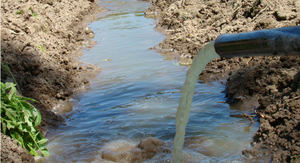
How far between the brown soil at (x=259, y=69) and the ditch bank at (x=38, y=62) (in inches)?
86.0

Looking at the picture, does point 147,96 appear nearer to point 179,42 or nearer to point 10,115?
point 10,115

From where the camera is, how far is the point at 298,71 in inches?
168

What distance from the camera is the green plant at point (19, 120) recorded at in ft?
10.9

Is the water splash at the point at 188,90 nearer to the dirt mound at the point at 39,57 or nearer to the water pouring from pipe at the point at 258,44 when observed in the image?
the water pouring from pipe at the point at 258,44

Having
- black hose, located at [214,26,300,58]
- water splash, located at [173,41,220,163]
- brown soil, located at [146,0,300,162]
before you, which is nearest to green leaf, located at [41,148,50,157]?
water splash, located at [173,41,220,163]

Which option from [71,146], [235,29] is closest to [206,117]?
[71,146]

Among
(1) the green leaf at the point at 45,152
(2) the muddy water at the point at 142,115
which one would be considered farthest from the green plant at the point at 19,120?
(2) the muddy water at the point at 142,115

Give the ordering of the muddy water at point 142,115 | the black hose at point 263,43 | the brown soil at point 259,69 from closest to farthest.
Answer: the black hose at point 263,43 < the brown soil at point 259,69 < the muddy water at point 142,115

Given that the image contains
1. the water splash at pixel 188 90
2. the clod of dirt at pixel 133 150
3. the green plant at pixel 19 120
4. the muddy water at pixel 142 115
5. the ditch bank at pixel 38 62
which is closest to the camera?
the water splash at pixel 188 90

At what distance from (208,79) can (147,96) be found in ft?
3.72

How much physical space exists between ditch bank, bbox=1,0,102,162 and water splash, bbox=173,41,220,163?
146 cm

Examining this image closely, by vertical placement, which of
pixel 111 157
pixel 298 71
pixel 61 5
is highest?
pixel 61 5

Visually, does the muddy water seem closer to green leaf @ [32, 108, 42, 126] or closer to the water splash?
green leaf @ [32, 108, 42, 126]

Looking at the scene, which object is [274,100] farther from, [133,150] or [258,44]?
[258,44]
